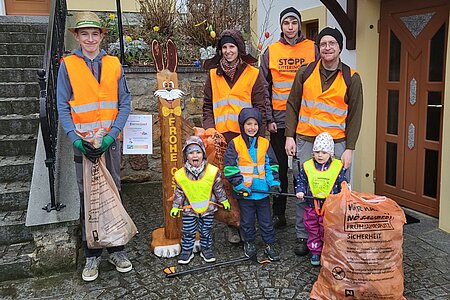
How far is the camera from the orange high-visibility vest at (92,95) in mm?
3086

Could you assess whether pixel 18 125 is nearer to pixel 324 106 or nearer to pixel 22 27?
pixel 22 27

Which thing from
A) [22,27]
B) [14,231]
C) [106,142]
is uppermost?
[22,27]

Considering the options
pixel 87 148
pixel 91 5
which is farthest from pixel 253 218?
pixel 91 5

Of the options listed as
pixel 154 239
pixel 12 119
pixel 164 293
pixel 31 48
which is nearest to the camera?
pixel 164 293

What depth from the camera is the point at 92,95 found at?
3.13 metres

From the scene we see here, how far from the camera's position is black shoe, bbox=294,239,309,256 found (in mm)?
3533

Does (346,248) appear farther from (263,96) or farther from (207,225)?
(263,96)

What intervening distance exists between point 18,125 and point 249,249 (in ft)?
9.12

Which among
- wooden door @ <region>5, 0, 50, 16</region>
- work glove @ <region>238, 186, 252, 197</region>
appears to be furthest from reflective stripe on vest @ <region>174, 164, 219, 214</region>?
wooden door @ <region>5, 0, 50, 16</region>

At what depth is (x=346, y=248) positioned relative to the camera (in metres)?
2.74

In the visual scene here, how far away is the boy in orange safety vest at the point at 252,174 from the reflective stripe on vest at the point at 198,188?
0.48ft

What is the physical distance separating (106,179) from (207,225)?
875 millimetres

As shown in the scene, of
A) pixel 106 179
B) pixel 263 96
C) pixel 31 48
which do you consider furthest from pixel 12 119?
pixel 263 96

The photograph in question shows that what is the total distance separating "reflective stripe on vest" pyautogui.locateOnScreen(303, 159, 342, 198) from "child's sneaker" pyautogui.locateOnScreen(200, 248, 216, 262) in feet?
3.18
